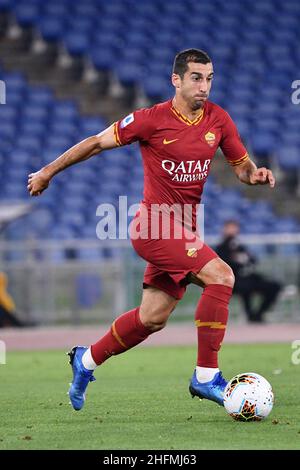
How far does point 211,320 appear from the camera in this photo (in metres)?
7.21

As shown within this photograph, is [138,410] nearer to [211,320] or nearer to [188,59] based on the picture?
[211,320]

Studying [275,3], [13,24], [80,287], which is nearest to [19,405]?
[80,287]

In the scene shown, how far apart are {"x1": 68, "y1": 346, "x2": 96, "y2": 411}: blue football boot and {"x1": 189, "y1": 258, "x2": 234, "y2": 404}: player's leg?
784 millimetres

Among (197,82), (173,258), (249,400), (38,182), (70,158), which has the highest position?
(197,82)

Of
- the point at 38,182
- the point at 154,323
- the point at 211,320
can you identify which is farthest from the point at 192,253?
the point at 38,182

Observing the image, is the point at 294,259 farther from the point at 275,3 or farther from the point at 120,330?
the point at 120,330

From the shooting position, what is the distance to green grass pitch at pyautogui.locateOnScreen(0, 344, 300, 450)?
6047 mm

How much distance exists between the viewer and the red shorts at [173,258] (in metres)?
7.22

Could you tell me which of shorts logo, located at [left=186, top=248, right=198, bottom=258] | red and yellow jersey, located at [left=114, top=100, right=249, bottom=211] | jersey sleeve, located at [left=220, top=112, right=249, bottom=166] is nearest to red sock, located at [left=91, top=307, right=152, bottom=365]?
shorts logo, located at [left=186, top=248, right=198, bottom=258]

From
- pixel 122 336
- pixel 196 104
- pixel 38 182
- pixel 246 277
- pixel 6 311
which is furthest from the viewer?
pixel 246 277

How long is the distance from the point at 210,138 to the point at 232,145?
28 cm

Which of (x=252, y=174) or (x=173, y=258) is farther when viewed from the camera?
(x=252, y=174)

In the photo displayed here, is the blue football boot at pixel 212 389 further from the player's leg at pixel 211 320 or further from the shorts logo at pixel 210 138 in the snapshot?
the shorts logo at pixel 210 138
